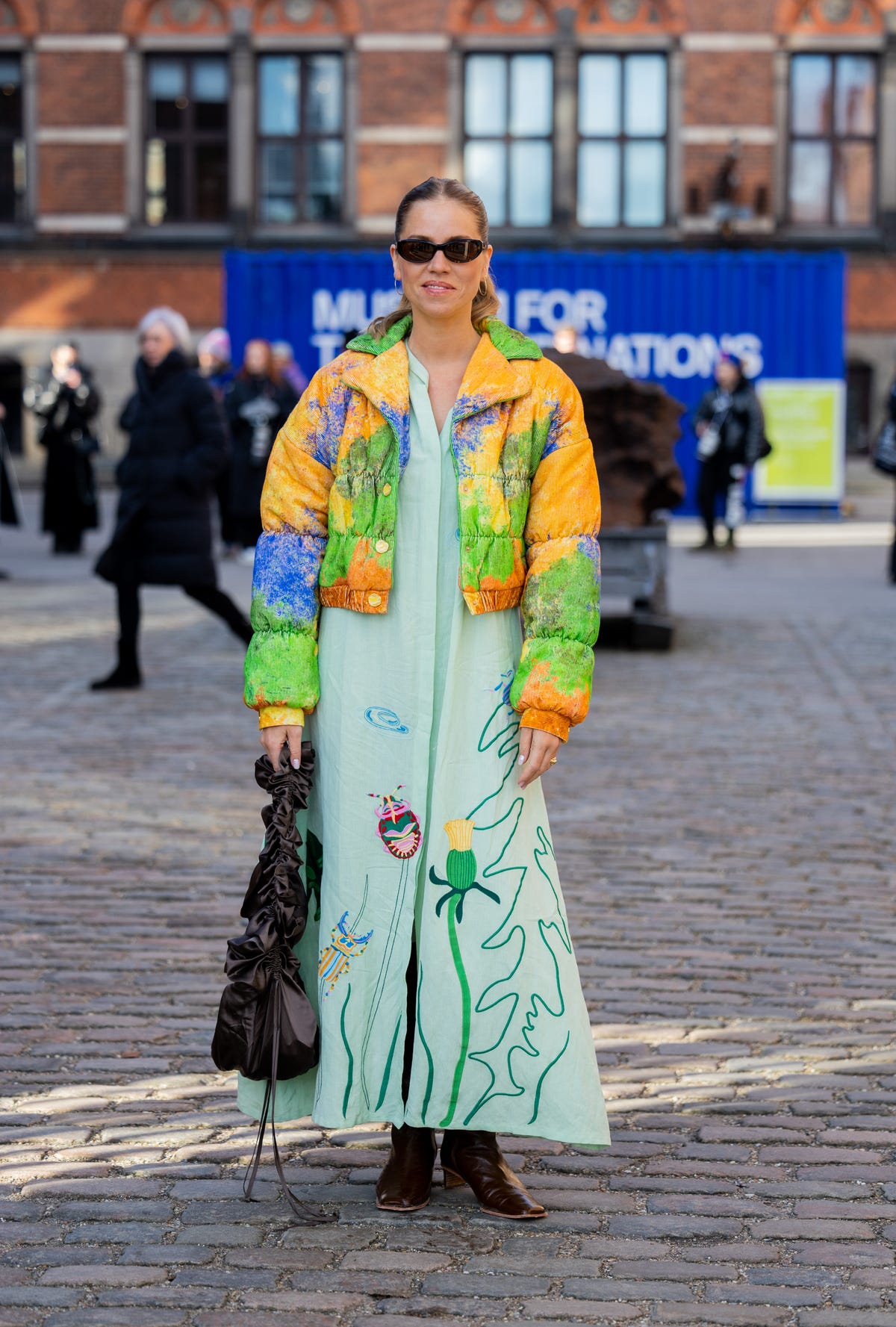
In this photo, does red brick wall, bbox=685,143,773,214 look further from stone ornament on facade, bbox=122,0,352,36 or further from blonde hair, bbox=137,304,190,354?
blonde hair, bbox=137,304,190,354

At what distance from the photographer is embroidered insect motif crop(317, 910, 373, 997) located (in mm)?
3555

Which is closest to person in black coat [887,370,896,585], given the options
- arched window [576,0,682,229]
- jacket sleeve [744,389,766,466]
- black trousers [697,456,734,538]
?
jacket sleeve [744,389,766,466]

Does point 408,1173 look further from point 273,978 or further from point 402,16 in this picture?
point 402,16

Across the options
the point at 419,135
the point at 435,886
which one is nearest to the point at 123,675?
the point at 435,886

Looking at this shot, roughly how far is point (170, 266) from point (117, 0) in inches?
152

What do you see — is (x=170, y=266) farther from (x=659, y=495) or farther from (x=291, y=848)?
(x=291, y=848)

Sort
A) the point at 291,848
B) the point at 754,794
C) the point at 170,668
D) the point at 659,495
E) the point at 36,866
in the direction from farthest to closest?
the point at 659,495 < the point at 170,668 < the point at 754,794 < the point at 36,866 < the point at 291,848

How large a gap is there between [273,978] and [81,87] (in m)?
27.1

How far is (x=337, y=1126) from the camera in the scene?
11.6 ft

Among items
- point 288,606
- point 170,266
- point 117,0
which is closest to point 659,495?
point 288,606

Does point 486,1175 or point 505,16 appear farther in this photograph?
point 505,16

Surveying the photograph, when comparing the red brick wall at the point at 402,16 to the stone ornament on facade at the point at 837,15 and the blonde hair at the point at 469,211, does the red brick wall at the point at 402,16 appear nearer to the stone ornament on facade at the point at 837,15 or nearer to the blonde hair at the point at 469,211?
the stone ornament on facade at the point at 837,15

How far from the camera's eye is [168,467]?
948cm

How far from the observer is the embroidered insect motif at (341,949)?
3.55 metres
